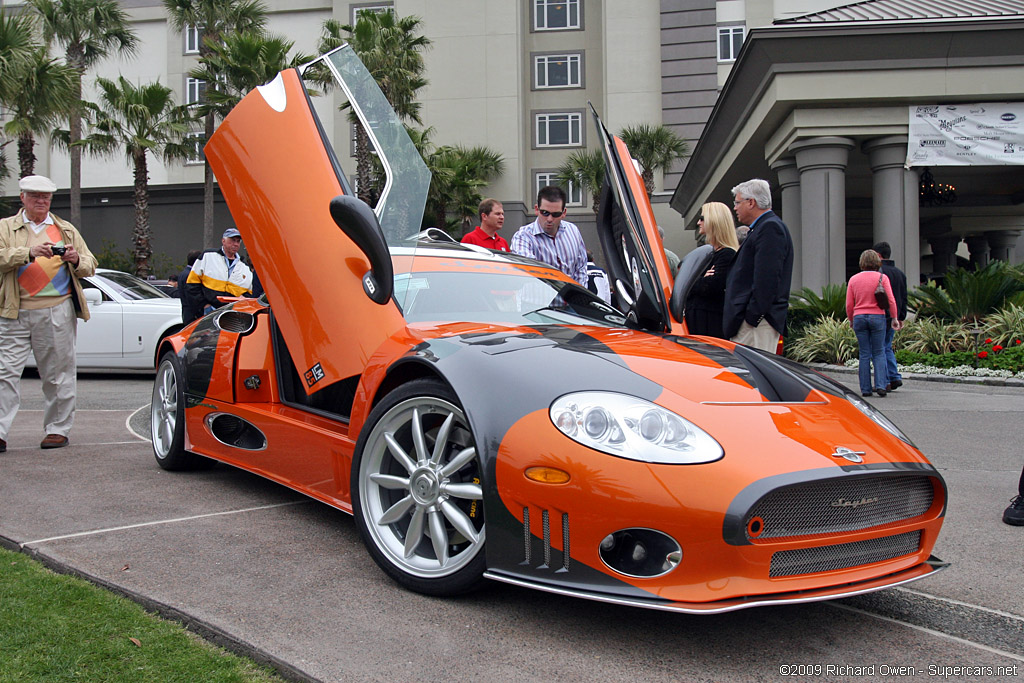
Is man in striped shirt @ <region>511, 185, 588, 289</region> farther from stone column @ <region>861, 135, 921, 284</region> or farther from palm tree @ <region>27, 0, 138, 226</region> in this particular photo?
palm tree @ <region>27, 0, 138, 226</region>

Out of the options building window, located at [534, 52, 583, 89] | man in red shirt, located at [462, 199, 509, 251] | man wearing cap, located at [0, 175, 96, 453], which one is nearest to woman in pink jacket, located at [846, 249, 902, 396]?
man in red shirt, located at [462, 199, 509, 251]

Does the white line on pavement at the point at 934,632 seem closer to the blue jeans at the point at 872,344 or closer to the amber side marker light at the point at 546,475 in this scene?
the amber side marker light at the point at 546,475

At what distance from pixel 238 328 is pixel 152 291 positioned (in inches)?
296

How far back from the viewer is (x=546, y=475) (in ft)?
7.90

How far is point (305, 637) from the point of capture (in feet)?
7.87

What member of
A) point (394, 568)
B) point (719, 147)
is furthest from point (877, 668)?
point (719, 147)

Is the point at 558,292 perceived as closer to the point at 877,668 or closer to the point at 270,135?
the point at 270,135

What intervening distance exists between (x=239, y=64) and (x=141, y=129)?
13.1ft

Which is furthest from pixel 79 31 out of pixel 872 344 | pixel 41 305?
pixel 872 344

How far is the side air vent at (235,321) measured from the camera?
430 cm

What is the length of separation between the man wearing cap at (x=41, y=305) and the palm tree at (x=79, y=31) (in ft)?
73.3

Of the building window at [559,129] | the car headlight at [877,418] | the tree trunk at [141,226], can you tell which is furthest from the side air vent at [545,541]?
the building window at [559,129]

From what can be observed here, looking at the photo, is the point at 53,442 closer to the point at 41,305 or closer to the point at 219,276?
the point at 41,305

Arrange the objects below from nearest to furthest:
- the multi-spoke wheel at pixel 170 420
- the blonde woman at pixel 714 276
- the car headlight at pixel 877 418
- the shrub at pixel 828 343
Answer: the car headlight at pixel 877 418 → the multi-spoke wheel at pixel 170 420 → the blonde woman at pixel 714 276 → the shrub at pixel 828 343
